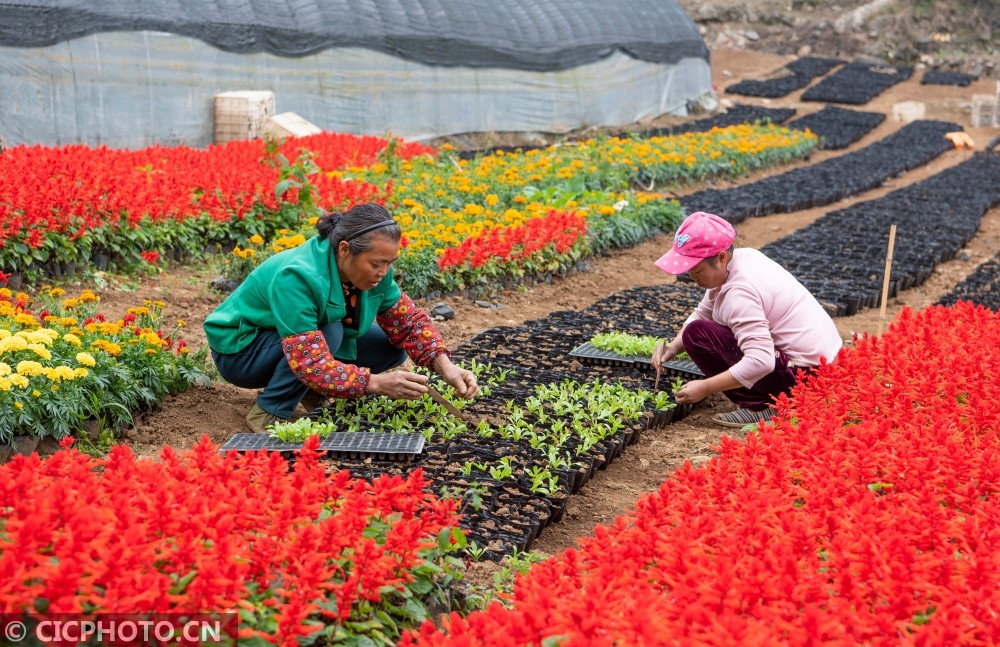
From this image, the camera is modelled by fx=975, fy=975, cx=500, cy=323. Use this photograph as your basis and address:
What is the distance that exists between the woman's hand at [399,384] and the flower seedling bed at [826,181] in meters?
7.77

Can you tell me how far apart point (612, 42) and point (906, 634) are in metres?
19.3

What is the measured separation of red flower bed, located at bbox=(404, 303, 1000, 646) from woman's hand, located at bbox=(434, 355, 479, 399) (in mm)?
1266

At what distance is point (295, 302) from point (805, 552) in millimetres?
2238

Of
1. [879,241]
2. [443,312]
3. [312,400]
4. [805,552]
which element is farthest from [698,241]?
[879,241]

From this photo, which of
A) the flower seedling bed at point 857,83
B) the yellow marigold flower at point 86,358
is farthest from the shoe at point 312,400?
the flower seedling bed at point 857,83

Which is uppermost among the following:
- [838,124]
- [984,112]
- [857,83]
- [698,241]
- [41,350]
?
[698,241]

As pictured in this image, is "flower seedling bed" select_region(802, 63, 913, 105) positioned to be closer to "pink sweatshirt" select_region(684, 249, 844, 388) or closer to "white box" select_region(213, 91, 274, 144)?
"white box" select_region(213, 91, 274, 144)

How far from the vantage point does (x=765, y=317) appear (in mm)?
4711

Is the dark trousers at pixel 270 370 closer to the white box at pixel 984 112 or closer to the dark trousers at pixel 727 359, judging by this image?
the dark trousers at pixel 727 359

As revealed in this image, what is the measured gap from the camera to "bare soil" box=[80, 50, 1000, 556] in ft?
14.0

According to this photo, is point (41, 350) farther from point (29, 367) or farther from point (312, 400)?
point (312, 400)

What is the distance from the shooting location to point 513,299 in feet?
24.2

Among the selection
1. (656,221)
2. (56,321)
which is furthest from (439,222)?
(56,321)

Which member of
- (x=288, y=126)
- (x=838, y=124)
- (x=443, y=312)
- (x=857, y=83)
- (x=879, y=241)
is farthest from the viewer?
(x=857, y=83)
